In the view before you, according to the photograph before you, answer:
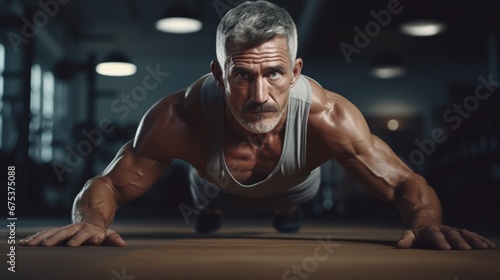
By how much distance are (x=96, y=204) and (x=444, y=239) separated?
1119 mm

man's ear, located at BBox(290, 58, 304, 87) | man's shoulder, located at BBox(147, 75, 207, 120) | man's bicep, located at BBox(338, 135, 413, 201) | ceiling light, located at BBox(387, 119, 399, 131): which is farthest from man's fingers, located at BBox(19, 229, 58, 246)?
ceiling light, located at BBox(387, 119, 399, 131)

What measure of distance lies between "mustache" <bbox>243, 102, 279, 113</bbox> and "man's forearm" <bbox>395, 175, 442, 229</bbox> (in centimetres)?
56

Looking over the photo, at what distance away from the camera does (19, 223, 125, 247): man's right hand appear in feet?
6.08

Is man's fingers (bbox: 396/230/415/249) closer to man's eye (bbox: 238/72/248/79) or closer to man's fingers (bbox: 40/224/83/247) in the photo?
man's eye (bbox: 238/72/248/79)

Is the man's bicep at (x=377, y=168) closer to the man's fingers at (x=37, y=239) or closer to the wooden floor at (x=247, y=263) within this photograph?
the wooden floor at (x=247, y=263)

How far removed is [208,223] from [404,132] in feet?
28.0

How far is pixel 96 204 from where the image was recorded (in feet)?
6.80

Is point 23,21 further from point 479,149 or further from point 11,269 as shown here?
point 11,269

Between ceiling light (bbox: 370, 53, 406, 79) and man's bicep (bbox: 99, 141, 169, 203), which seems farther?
ceiling light (bbox: 370, 53, 406, 79)

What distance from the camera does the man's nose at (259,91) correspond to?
6.23ft

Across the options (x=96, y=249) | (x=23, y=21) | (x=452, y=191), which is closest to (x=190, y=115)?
(x=96, y=249)

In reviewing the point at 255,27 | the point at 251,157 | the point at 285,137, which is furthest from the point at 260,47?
the point at 251,157

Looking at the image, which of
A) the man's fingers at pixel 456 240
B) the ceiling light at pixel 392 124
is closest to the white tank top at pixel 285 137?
the man's fingers at pixel 456 240

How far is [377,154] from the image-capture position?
2.23m
